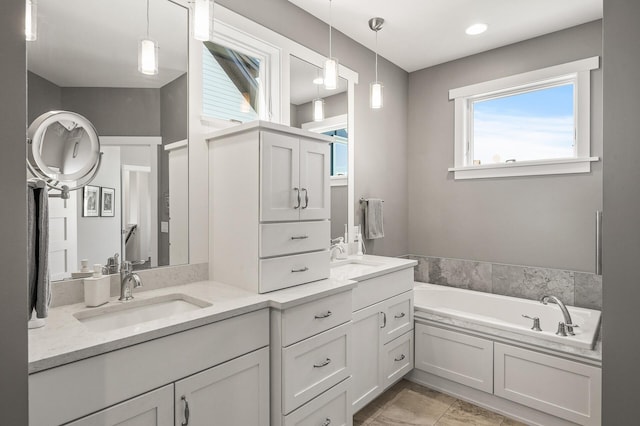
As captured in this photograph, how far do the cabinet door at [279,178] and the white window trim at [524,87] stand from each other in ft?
7.36

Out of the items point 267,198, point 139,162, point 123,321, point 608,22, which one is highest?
point 608,22

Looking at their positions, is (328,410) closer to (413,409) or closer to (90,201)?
(413,409)

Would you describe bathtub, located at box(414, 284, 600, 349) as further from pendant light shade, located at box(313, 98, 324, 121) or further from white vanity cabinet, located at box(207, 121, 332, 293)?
pendant light shade, located at box(313, 98, 324, 121)

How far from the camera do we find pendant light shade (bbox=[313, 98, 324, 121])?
2713mm

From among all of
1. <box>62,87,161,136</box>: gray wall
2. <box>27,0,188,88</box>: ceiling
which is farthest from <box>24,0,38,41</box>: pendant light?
<box>62,87,161,136</box>: gray wall

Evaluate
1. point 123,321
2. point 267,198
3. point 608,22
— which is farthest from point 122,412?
point 608,22

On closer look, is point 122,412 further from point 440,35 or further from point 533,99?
point 533,99

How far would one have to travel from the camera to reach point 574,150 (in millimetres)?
2916

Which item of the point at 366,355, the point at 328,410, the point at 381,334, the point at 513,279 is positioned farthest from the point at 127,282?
Result: the point at 513,279

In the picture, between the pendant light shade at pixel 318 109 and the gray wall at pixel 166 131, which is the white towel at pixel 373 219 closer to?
the pendant light shade at pixel 318 109

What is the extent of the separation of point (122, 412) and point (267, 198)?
100cm

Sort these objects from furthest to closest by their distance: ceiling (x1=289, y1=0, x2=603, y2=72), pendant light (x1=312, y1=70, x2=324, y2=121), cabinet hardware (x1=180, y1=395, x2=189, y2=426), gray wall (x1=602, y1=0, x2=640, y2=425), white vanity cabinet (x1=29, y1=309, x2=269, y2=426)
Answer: pendant light (x1=312, y1=70, x2=324, y2=121) → ceiling (x1=289, y1=0, x2=603, y2=72) → cabinet hardware (x1=180, y1=395, x2=189, y2=426) → white vanity cabinet (x1=29, y1=309, x2=269, y2=426) → gray wall (x1=602, y1=0, x2=640, y2=425)

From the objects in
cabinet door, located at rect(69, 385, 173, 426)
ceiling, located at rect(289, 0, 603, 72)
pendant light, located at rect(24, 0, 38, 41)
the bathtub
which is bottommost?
the bathtub

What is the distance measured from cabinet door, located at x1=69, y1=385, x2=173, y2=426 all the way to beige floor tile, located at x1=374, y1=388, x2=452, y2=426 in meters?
1.56
